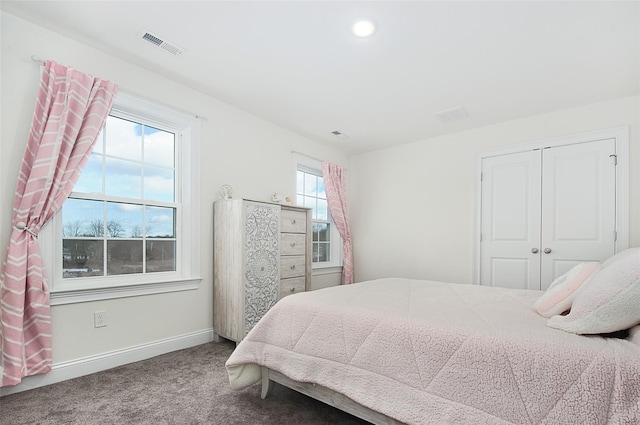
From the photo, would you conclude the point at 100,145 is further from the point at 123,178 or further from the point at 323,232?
the point at 323,232

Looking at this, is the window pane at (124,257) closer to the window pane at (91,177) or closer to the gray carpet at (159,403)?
the window pane at (91,177)

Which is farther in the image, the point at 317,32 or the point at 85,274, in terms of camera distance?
the point at 85,274

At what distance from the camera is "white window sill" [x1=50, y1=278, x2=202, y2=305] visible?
2.27 meters

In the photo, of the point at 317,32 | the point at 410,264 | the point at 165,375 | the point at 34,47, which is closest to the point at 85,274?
the point at 165,375

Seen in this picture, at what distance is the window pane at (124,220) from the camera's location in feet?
8.64

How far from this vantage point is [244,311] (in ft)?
9.64

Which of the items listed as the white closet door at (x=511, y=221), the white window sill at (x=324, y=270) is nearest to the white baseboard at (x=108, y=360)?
the white window sill at (x=324, y=270)

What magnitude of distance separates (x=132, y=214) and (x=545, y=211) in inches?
165

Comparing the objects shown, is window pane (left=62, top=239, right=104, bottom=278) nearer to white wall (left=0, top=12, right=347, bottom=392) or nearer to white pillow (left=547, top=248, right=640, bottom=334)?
white wall (left=0, top=12, right=347, bottom=392)

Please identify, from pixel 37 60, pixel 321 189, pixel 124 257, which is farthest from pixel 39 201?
pixel 321 189

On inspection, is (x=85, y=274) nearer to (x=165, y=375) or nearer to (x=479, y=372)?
(x=165, y=375)

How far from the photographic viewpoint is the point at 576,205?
3391 mm

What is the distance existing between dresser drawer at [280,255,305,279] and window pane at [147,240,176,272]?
1.07 metres

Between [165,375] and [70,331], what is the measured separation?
0.74m
